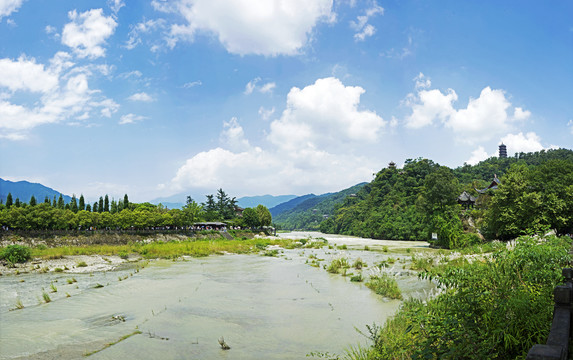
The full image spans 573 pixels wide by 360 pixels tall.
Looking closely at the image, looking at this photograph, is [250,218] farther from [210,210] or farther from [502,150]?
[502,150]

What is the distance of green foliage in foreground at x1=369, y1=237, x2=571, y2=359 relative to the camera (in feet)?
17.1

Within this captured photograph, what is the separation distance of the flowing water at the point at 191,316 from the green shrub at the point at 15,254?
8108mm

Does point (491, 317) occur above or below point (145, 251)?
above

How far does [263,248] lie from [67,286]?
3303 cm

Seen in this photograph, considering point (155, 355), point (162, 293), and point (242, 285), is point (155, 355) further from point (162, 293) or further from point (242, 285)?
point (242, 285)

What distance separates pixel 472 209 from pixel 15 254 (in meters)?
59.7

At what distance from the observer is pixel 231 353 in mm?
8844

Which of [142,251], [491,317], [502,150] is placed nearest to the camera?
[491,317]

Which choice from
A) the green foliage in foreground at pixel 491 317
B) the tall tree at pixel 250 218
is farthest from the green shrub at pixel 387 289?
the tall tree at pixel 250 218

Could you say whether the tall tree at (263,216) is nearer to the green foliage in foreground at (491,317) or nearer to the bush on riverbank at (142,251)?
the bush on riverbank at (142,251)

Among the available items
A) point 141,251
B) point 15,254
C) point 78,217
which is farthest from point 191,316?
point 78,217

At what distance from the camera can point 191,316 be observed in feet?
41.4

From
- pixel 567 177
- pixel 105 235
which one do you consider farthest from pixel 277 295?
pixel 105 235

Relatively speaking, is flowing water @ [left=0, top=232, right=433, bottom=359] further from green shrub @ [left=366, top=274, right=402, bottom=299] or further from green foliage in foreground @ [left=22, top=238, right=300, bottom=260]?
green foliage in foreground @ [left=22, top=238, right=300, bottom=260]
